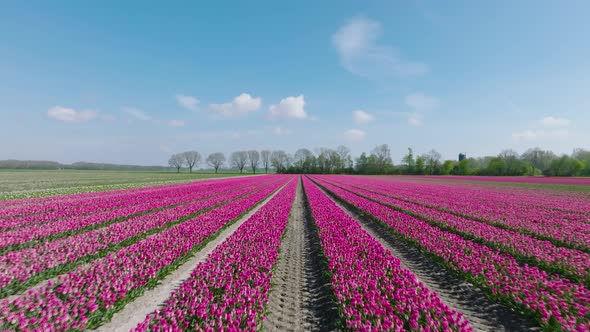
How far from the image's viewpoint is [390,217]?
524 inches

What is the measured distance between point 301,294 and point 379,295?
204 cm

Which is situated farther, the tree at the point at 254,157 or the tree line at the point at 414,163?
the tree at the point at 254,157

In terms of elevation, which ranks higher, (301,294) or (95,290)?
(95,290)

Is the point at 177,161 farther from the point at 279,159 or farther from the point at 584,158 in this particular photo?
the point at 584,158

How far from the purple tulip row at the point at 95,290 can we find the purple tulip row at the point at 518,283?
343 inches

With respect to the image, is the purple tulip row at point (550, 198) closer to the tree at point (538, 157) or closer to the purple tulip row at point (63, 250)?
the purple tulip row at point (63, 250)

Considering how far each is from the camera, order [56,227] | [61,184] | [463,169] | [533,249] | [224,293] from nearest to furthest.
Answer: [224,293] → [533,249] → [56,227] → [61,184] → [463,169]

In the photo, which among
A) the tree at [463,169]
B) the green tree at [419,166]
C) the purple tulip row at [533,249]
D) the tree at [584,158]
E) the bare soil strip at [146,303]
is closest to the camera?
the bare soil strip at [146,303]

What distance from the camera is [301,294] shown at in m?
5.86

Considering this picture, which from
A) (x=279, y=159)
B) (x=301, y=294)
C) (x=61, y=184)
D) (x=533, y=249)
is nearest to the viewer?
(x=301, y=294)

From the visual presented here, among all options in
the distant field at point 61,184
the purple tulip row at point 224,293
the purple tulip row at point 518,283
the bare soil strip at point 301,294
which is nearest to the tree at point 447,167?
the distant field at point 61,184

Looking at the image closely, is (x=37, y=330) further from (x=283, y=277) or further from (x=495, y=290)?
(x=495, y=290)

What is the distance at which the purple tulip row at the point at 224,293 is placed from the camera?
397 cm

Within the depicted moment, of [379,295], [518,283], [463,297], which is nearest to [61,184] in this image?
[379,295]
